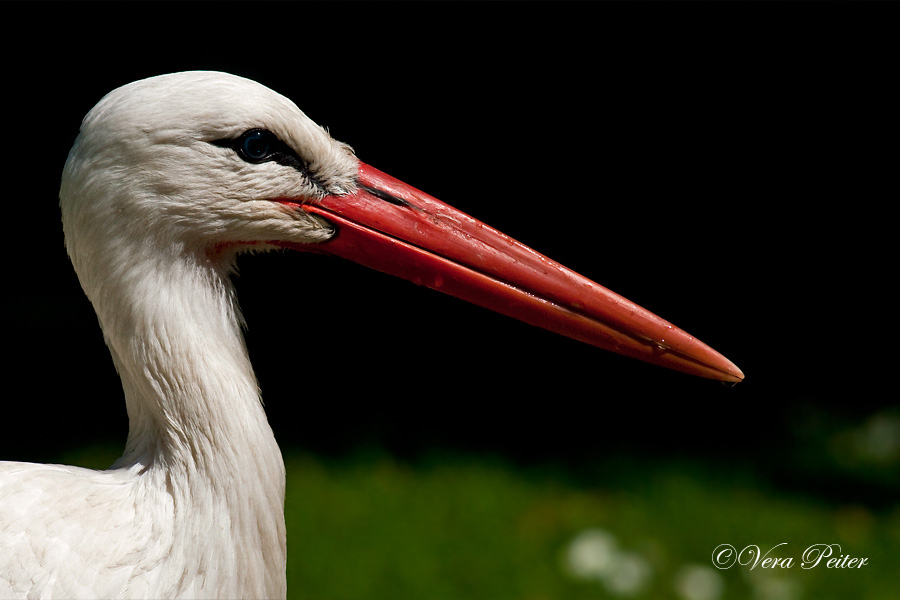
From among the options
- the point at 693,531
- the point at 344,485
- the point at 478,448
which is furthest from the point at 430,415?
the point at 693,531

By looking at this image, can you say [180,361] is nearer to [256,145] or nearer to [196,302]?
[196,302]

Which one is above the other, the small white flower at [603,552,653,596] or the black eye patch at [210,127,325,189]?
the black eye patch at [210,127,325,189]

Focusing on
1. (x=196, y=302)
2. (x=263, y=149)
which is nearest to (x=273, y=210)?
(x=263, y=149)

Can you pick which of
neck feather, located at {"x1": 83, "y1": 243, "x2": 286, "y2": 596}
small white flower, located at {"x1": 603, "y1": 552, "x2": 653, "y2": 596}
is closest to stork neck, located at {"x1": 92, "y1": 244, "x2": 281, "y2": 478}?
neck feather, located at {"x1": 83, "y1": 243, "x2": 286, "y2": 596}

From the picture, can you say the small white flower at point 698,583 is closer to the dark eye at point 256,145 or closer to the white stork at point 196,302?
the white stork at point 196,302

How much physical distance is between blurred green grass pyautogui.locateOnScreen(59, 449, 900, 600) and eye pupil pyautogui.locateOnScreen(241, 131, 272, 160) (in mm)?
1945

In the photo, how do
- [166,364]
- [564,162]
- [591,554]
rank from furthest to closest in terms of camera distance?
[564,162] < [591,554] < [166,364]

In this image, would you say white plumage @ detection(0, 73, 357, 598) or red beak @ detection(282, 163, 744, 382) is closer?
white plumage @ detection(0, 73, 357, 598)

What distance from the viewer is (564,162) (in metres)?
5.49

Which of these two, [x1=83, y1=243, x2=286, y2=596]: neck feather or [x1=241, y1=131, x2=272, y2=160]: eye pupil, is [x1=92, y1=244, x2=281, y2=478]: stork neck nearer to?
[x1=83, y1=243, x2=286, y2=596]: neck feather

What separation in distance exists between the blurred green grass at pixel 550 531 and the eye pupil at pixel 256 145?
76.6 inches

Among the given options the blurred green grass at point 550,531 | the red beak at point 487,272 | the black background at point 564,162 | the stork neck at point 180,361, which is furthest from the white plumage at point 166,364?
the black background at point 564,162

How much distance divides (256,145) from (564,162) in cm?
407

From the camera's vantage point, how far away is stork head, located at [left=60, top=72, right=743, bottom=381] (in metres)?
1.48
